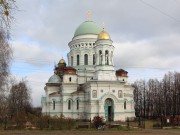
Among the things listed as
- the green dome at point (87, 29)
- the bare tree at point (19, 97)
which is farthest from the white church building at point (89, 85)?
the bare tree at point (19, 97)

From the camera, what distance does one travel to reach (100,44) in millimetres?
45344

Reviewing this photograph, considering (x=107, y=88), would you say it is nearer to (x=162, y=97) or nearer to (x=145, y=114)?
(x=162, y=97)

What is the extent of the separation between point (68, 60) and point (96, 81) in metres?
14.2

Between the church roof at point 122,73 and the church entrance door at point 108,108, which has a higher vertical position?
the church roof at point 122,73

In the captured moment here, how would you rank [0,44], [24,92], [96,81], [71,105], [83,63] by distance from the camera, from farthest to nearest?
[24,92] → [83,63] → [71,105] → [96,81] → [0,44]

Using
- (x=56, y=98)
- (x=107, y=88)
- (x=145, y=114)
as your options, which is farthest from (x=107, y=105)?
(x=145, y=114)

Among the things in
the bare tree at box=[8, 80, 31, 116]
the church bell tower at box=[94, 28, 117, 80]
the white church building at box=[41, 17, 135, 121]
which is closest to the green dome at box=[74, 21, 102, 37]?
the white church building at box=[41, 17, 135, 121]

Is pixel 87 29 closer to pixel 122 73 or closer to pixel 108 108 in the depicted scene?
pixel 122 73

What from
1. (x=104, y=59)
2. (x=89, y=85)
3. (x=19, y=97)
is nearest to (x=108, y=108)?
(x=89, y=85)

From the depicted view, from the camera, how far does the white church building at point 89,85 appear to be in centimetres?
4347

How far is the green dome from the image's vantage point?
54.3 meters

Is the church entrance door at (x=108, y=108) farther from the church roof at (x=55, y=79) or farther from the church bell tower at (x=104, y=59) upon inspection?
the church roof at (x=55, y=79)

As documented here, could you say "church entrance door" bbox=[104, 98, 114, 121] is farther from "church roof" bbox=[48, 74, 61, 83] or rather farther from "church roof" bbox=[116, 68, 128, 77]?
"church roof" bbox=[48, 74, 61, 83]

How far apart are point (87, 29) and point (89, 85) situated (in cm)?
1493
